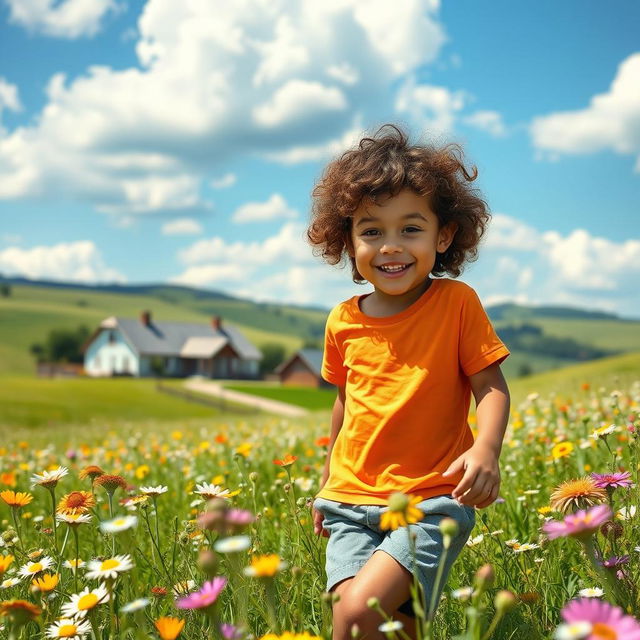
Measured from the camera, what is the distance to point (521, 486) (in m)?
4.30

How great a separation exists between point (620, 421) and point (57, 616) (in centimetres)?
405

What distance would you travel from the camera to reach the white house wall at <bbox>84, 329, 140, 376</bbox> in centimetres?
8612

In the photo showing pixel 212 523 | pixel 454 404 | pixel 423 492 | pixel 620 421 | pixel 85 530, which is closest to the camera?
pixel 212 523

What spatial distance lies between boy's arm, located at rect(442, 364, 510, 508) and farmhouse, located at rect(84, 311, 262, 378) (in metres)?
85.2

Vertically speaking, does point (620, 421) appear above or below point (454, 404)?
below

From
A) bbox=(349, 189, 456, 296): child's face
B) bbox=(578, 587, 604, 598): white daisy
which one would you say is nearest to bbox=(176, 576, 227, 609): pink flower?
bbox=(578, 587, 604, 598): white daisy

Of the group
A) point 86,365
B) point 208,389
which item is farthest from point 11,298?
point 208,389

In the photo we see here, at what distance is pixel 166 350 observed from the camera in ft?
291

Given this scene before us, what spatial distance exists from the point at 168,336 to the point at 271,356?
20.3 metres

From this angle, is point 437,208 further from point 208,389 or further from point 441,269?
point 208,389

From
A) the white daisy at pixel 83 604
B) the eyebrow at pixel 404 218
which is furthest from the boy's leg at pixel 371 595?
the eyebrow at pixel 404 218

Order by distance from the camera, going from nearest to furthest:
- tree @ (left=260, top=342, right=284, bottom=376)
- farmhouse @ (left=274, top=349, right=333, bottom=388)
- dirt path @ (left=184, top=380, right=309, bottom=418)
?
dirt path @ (left=184, top=380, right=309, bottom=418), farmhouse @ (left=274, top=349, right=333, bottom=388), tree @ (left=260, top=342, right=284, bottom=376)

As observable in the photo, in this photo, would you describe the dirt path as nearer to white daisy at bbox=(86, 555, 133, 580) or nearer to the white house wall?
the white house wall

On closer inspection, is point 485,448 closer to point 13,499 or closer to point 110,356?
point 13,499
